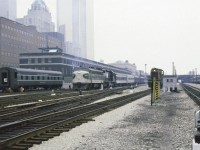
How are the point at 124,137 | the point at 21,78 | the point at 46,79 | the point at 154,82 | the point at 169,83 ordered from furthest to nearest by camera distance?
1. the point at 46,79
2. the point at 169,83
3. the point at 21,78
4. the point at 154,82
5. the point at 124,137

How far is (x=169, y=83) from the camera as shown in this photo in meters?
47.6

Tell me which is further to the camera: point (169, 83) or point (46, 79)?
point (46, 79)

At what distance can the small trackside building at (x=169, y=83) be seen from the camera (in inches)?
1821

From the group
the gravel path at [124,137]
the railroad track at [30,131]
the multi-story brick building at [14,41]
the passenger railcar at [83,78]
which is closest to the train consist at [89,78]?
the passenger railcar at [83,78]

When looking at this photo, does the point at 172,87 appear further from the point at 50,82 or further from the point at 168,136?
the point at 168,136

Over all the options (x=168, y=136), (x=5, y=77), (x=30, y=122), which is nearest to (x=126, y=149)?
(x=168, y=136)

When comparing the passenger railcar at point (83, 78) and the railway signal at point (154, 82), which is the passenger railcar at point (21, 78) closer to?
the passenger railcar at point (83, 78)

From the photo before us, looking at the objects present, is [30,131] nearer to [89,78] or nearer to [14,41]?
[89,78]

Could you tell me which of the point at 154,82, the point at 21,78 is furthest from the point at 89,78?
the point at 154,82

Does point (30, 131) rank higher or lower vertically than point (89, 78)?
lower

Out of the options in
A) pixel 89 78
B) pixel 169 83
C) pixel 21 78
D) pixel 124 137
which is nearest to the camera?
pixel 124 137

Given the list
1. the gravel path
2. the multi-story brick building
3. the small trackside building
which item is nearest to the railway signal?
the gravel path

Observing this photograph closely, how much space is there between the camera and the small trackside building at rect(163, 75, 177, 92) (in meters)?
46.2

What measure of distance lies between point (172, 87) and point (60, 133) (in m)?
39.8
